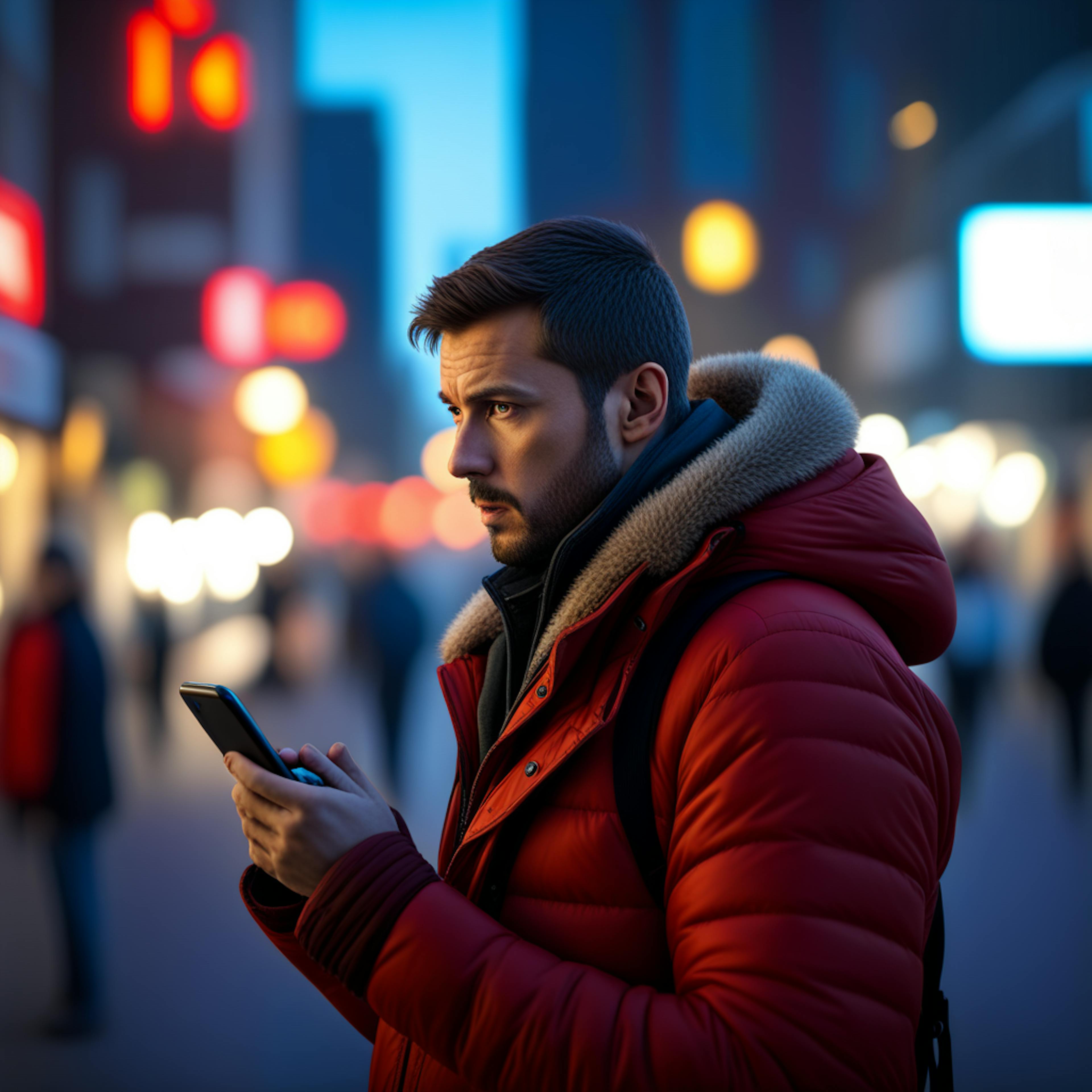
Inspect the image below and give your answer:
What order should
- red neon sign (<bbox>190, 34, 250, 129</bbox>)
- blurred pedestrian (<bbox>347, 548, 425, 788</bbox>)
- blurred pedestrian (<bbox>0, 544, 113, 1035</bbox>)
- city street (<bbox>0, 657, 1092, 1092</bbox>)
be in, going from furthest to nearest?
blurred pedestrian (<bbox>347, 548, 425, 788</bbox>) → red neon sign (<bbox>190, 34, 250, 129</bbox>) → blurred pedestrian (<bbox>0, 544, 113, 1035</bbox>) → city street (<bbox>0, 657, 1092, 1092</bbox>)

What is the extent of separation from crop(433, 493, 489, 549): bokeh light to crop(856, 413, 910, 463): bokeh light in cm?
1259

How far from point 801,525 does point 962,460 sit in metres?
13.8

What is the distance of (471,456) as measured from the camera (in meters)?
Answer: 1.54

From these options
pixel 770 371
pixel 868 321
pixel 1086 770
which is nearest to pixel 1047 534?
pixel 868 321

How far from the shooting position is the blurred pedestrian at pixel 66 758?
430 centimetres

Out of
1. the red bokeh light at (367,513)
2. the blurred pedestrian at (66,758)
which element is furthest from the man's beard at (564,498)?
the red bokeh light at (367,513)

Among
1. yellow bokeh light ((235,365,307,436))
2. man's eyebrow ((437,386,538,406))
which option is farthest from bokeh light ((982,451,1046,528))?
man's eyebrow ((437,386,538,406))

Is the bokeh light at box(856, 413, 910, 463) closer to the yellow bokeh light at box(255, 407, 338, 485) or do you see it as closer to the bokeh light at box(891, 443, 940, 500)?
the bokeh light at box(891, 443, 940, 500)

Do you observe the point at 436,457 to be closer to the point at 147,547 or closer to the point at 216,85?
the point at 147,547

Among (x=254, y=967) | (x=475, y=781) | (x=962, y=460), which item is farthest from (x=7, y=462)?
(x=962, y=460)

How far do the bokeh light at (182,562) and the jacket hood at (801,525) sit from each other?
20135mm

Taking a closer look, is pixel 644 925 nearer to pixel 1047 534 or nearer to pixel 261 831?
pixel 261 831

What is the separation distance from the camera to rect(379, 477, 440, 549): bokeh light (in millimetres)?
22375

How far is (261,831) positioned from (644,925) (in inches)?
22.0
